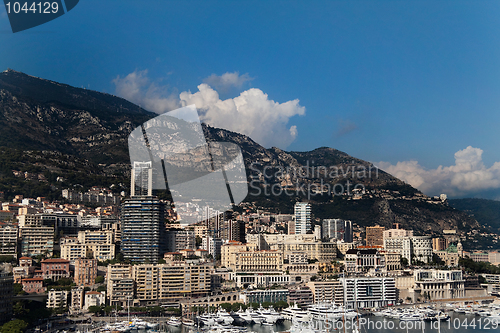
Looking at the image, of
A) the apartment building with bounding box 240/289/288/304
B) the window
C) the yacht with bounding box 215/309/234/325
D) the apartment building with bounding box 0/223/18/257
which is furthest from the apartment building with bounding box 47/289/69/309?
the window

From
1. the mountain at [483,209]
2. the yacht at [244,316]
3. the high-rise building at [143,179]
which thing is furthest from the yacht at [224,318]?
the mountain at [483,209]

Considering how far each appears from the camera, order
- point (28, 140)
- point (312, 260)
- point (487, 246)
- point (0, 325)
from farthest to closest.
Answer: point (487, 246)
point (28, 140)
point (312, 260)
point (0, 325)

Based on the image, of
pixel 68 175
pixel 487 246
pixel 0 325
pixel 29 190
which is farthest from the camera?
pixel 487 246

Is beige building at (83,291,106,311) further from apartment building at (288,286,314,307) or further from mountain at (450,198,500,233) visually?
mountain at (450,198,500,233)

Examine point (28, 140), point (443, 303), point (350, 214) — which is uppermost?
point (28, 140)

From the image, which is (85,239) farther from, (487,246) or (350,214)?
(487,246)

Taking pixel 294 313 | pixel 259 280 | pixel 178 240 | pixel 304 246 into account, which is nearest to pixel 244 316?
pixel 294 313

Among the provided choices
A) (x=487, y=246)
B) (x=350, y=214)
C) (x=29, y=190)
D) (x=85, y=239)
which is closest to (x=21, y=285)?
(x=85, y=239)
